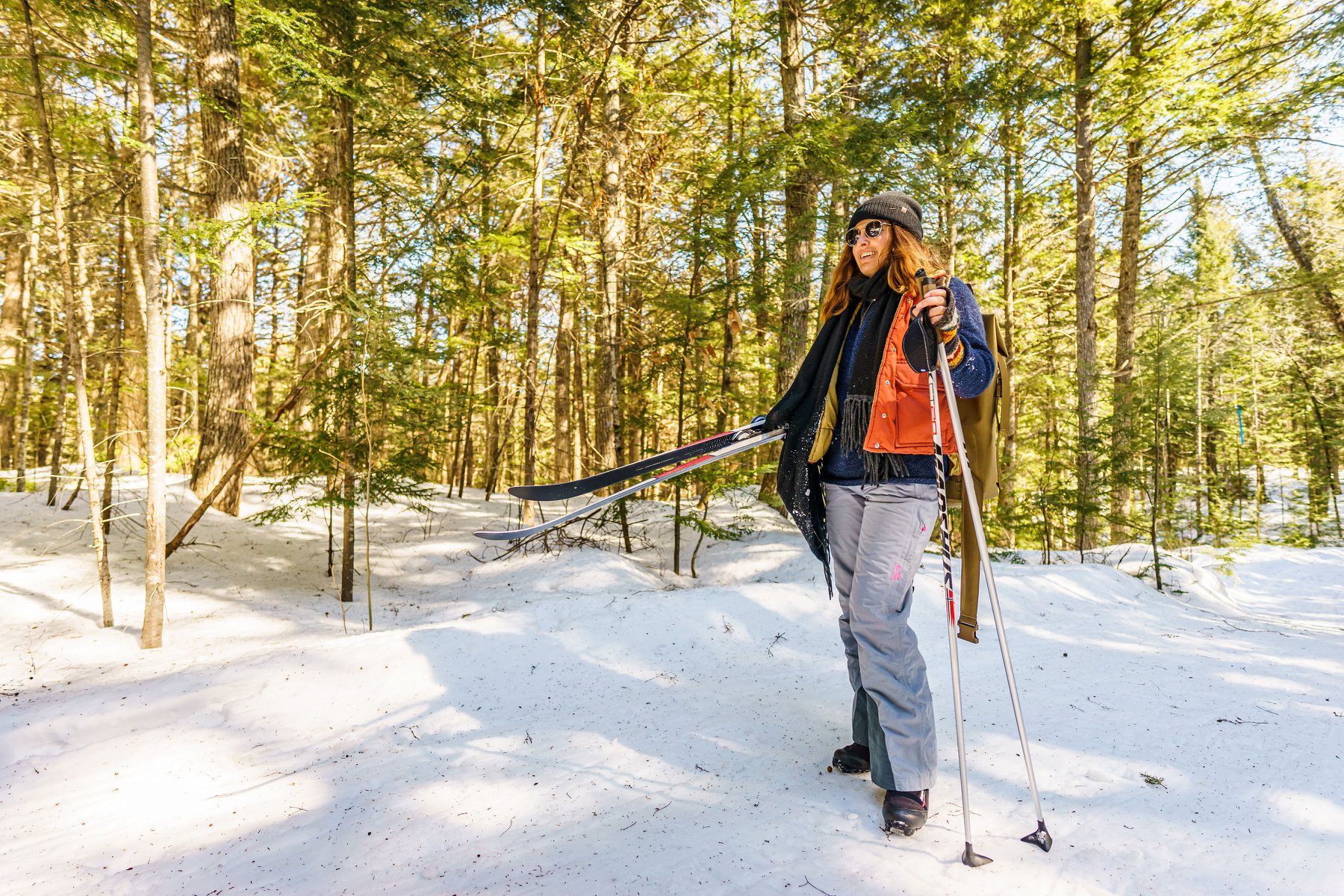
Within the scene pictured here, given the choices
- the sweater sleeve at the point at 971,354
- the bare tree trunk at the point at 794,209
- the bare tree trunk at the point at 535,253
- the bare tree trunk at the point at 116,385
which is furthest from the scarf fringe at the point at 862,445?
the bare tree trunk at the point at 535,253

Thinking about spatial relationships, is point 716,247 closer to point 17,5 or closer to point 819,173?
point 819,173

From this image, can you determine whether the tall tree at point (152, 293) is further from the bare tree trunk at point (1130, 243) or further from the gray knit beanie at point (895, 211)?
the bare tree trunk at point (1130, 243)

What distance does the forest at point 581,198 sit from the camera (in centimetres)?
582

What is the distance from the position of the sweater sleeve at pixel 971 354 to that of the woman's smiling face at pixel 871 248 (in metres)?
0.30

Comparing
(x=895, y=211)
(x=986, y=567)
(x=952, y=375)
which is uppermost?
(x=895, y=211)

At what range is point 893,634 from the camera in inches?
92.3

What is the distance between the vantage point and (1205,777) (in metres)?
2.50

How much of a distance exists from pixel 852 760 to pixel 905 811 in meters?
0.48

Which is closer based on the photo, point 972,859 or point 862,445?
point 972,859

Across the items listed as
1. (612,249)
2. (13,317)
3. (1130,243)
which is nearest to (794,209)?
(612,249)

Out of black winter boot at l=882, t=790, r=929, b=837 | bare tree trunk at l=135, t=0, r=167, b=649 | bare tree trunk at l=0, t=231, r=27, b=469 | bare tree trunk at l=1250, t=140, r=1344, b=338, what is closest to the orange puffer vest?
black winter boot at l=882, t=790, r=929, b=837

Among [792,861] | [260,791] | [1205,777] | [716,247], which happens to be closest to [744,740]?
[792,861]

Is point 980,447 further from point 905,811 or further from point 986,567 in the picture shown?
point 905,811

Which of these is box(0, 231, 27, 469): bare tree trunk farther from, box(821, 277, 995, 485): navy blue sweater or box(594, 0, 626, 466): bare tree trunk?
box(821, 277, 995, 485): navy blue sweater
